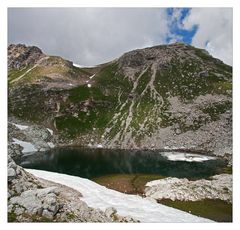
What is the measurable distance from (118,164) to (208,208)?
48.9 meters

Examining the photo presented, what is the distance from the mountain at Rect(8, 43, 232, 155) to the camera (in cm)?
13462

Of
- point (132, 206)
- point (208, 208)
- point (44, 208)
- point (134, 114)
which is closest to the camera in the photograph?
point (44, 208)

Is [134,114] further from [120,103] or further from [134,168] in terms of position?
[134,168]

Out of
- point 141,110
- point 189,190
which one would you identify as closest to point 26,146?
point 141,110

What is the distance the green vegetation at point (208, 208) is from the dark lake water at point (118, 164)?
23.4 m

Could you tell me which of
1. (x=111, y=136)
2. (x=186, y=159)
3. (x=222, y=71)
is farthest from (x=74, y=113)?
(x=222, y=71)

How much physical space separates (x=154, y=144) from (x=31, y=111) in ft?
271

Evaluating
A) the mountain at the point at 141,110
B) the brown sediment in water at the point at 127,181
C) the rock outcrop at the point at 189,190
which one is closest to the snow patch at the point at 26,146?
the mountain at the point at 141,110

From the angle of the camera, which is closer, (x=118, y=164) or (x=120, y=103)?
(x=118, y=164)

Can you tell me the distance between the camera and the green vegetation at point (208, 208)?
45.1 metres

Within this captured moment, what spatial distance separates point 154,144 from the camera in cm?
13175

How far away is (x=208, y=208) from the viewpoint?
48.7 m

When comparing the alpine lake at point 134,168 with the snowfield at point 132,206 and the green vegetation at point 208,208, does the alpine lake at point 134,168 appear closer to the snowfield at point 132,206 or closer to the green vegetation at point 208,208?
the green vegetation at point 208,208

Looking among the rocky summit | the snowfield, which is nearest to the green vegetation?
the snowfield
